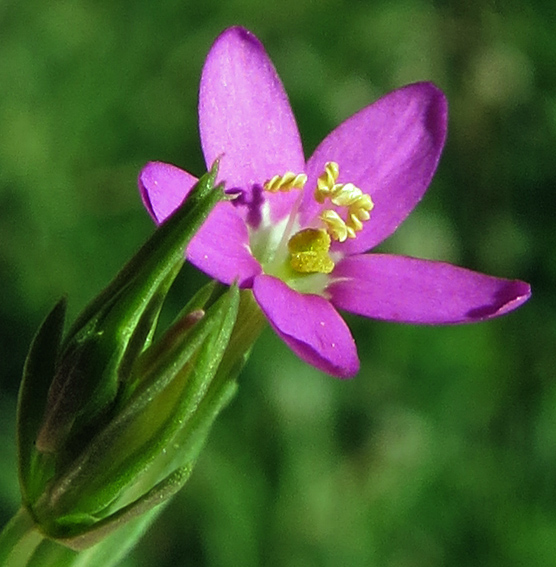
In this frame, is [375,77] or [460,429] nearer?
[460,429]

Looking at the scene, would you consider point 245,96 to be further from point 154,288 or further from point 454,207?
point 454,207

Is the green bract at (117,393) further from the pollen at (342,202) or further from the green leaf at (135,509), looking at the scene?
the pollen at (342,202)

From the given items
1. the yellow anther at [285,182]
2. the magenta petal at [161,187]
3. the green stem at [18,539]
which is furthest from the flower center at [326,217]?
the green stem at [18,539]

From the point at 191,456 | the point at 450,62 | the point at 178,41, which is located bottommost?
the point at 450,62

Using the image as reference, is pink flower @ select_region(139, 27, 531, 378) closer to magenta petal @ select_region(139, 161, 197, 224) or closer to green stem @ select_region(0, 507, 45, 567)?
magenta petal @ select_region(139, 161, 197, 224)

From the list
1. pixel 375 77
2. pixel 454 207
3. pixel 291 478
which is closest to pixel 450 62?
pixel 375 77
